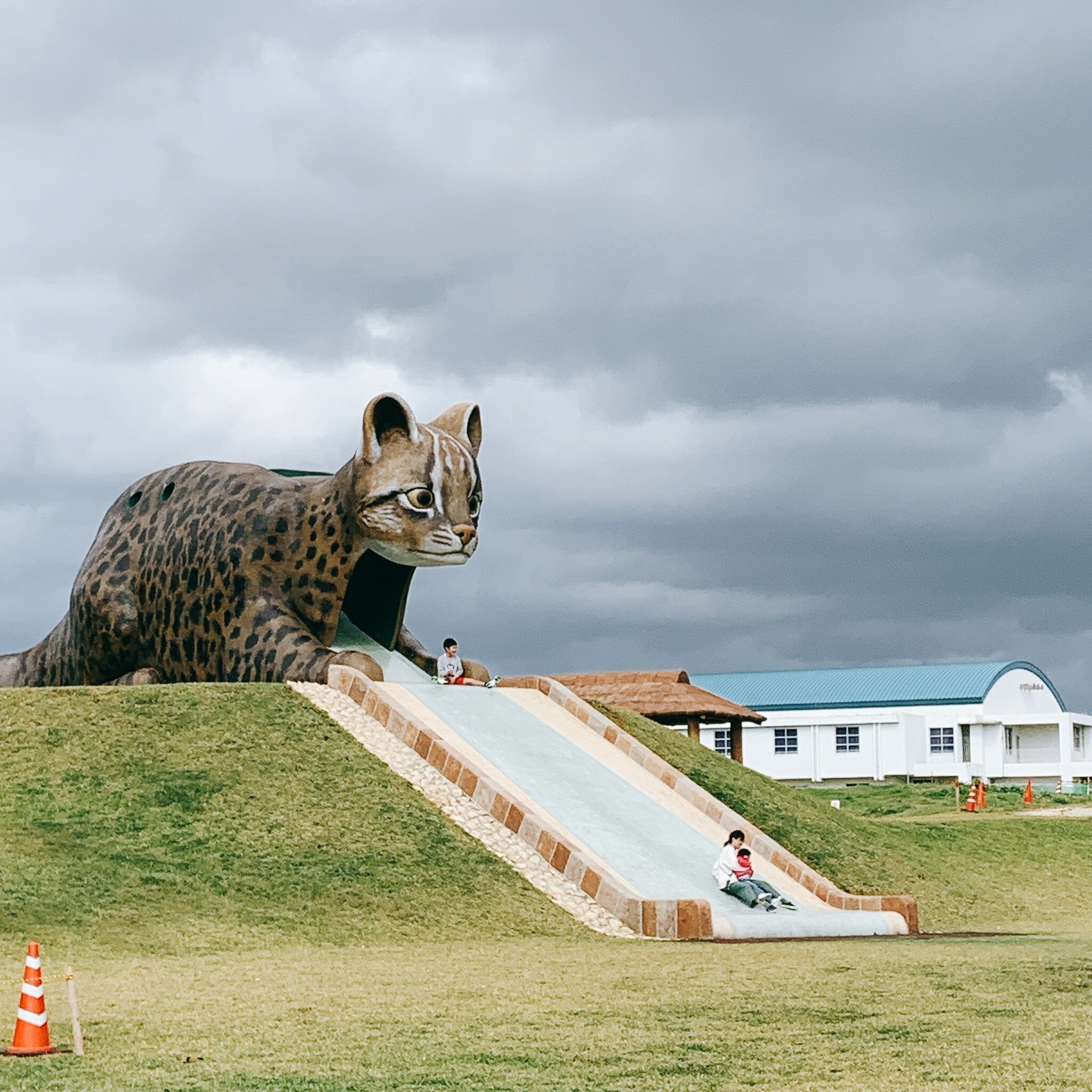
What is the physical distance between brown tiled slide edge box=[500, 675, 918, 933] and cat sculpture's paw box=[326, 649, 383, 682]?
11.6ft

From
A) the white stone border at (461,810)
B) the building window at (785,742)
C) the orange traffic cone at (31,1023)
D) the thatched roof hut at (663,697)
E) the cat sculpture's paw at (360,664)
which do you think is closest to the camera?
the orange traffic cone at (31,1023)

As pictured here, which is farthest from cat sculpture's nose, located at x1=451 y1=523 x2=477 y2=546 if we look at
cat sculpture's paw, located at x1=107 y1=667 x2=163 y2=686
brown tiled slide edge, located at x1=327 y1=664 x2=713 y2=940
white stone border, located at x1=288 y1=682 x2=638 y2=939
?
cat sculpture's paw, located at x1=107 y1=667 x2=163 y2=686

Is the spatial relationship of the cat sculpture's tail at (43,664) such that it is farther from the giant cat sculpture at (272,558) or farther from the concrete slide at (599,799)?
the concrete slide at (599,799)

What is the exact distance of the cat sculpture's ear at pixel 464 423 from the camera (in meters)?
22.1

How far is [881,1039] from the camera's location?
869cm

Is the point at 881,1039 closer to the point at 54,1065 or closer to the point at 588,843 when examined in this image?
the point at 54,1065

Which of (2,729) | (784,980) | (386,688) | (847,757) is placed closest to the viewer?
(784,980)

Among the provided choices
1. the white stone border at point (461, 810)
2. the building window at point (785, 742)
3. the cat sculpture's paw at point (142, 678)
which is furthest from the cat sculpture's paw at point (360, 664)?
the building window at point (785, 742)

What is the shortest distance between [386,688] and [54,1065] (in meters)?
12.3

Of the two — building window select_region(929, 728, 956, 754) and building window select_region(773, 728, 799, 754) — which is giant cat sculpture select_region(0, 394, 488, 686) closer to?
building window select_region(773, 728, 799, 754)

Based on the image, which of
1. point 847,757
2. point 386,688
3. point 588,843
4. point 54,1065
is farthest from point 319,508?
point 847,757

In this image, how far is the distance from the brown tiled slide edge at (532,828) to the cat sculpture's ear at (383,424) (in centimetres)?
302

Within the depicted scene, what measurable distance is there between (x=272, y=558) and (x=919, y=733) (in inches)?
1389

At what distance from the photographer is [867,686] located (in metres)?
55.9
